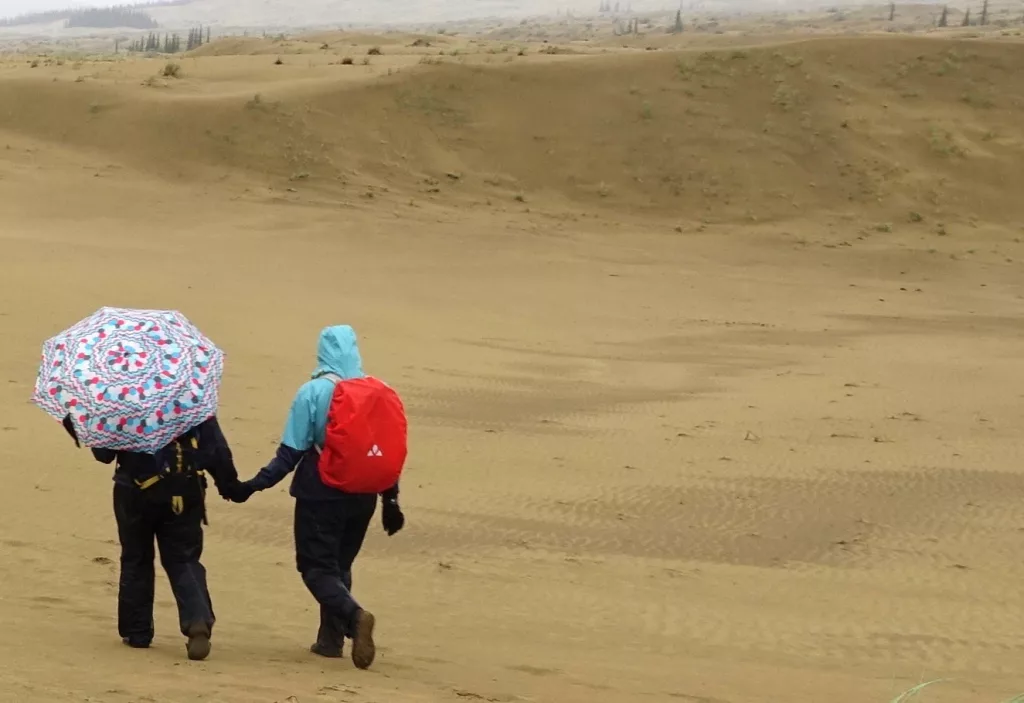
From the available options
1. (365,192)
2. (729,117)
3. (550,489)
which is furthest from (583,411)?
(729,117)

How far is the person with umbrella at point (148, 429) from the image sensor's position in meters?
4.96

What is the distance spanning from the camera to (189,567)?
17.7ft

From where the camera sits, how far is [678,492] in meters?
9.37

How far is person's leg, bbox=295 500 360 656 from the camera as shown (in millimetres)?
5355

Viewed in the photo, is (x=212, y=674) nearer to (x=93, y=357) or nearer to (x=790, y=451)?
(x=93, y=357)

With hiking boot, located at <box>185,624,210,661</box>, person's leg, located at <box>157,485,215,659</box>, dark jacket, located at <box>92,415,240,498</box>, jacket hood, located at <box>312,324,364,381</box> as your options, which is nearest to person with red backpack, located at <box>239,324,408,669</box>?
jacket hood, located at <box>312,324,364,381</box>

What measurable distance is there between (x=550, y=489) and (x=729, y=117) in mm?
19602

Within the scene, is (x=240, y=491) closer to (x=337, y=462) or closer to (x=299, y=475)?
(x=299, y=475)

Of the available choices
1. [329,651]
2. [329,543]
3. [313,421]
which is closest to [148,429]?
[313,421]

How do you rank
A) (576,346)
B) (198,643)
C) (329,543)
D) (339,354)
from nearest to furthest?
(198,643)
(339,354)
(329,543)
(576,346)

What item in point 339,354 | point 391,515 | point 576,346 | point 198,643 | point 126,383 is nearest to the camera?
point 126,383

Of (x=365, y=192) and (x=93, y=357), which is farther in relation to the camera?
(x=365, y=192)

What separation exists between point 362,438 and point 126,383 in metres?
0.89

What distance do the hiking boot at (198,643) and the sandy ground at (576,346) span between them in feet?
0.36
